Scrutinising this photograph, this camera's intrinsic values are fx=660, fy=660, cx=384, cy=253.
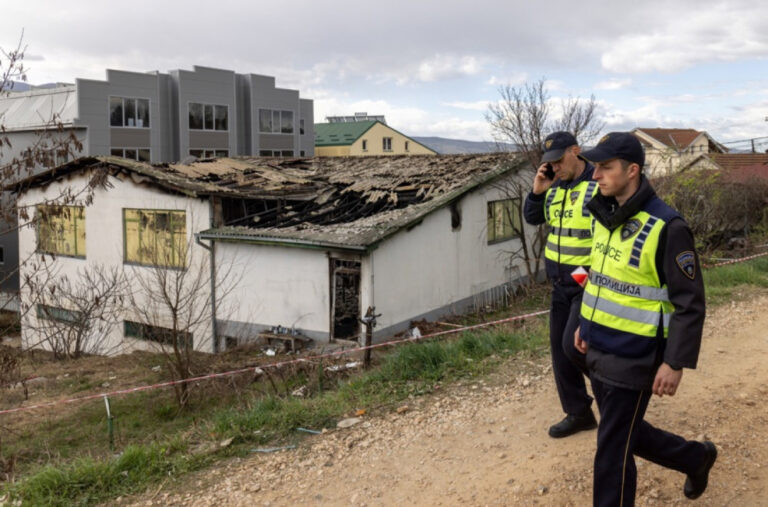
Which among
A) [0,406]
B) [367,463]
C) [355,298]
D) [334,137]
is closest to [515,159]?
[355,298]

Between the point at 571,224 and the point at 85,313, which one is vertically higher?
the point at 571,224

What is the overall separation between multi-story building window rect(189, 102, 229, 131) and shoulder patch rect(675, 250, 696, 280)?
42035 millimetres

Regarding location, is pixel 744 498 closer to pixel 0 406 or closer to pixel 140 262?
pixel 0 406

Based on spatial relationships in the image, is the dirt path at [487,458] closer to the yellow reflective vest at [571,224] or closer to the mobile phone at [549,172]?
the yellow reflective vest at [571,224]

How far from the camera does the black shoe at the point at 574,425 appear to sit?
15.0 ft

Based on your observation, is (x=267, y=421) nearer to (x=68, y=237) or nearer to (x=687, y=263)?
(x=687, y=263)

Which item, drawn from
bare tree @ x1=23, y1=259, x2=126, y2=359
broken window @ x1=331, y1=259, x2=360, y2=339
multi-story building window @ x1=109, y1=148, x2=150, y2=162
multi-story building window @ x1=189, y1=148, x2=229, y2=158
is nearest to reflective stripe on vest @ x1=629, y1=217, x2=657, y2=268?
broken window @ x1=331, y1=259, x2=360, y2=339

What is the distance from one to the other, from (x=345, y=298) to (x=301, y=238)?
1.62 metres

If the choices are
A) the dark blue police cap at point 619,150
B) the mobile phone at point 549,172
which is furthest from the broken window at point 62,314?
the dark blue police cap at point 619,150

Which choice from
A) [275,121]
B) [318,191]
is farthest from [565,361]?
[275,121]

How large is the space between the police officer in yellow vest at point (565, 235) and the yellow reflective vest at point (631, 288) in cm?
63

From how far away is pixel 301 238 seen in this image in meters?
13.6

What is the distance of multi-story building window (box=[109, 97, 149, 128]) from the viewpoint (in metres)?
37.9

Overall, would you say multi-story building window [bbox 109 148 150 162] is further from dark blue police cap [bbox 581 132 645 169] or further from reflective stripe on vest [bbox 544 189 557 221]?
dark blue police cap [bbox 581 132 645 169]
